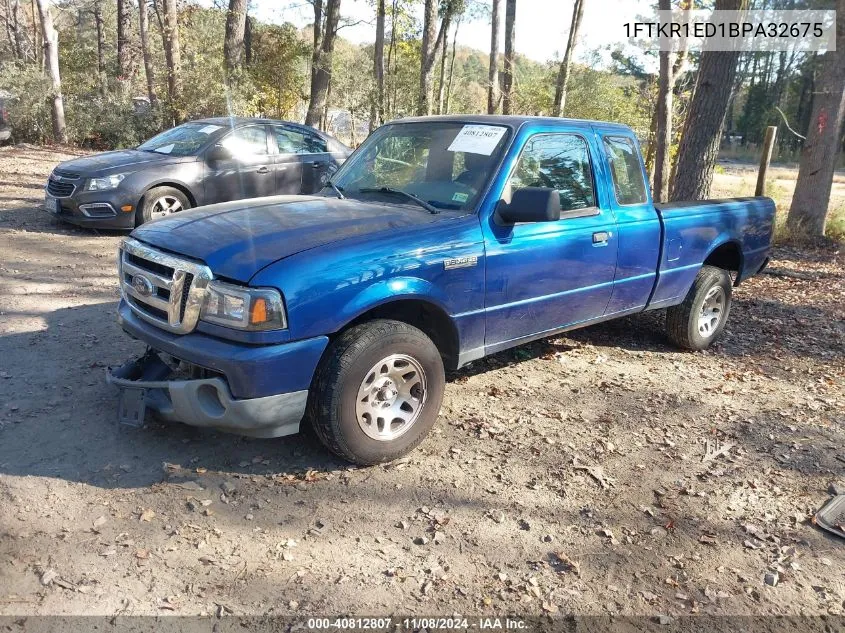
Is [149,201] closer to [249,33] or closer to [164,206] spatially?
[164,206]

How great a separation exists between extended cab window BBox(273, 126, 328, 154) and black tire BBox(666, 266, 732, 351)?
6.07 metres

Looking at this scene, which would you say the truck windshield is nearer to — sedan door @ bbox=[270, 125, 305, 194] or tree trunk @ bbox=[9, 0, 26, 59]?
sedan door @ bbox=[270, 125, 305, 194]

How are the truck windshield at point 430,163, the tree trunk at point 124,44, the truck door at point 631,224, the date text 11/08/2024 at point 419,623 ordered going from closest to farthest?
the date text 11/08/2024 at point 419,623 < the truck windshield at point 430,163 < the truck door at point 631,224 < the tree trunk at point 124,44

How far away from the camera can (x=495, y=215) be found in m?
4.05

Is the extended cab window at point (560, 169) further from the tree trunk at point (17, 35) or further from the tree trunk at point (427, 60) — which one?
the tree trunk at point (17, 35)

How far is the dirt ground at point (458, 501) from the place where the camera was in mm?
2820

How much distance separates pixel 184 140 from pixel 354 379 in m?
7.12

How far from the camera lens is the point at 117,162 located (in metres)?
8.58

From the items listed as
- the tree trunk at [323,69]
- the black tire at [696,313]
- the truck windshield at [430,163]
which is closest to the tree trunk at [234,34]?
the tree trunk at [323,69]

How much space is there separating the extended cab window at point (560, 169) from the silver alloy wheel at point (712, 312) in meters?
1.98

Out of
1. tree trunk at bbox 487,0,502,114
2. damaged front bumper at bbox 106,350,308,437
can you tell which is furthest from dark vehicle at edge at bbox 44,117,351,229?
tree trunk at bbox 487,0,502,114

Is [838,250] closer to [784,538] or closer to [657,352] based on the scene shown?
[657,352]

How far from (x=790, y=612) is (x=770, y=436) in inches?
73.1

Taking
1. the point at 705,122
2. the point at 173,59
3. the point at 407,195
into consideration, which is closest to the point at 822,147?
the point at 705,122
